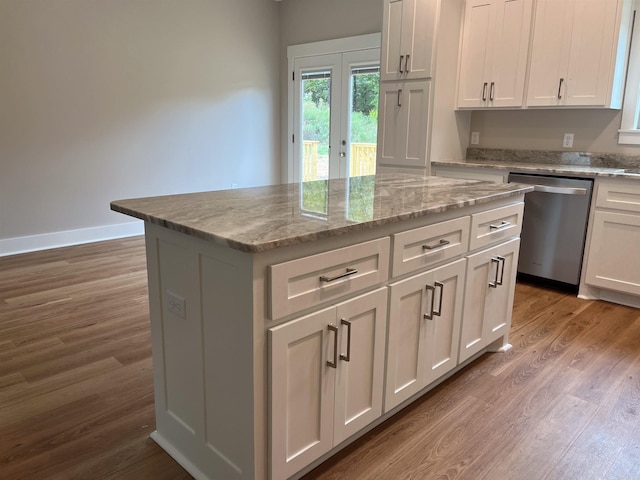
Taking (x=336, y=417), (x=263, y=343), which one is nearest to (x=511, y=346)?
(x=336, y=417)

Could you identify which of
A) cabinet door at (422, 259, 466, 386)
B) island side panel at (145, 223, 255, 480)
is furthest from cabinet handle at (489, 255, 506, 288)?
island side panel at (145, 223, 255, 480)

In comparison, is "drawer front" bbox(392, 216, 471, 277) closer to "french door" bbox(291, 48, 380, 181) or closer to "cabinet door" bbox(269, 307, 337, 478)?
"cabinet door" bbox(269, 307, 337, 478)

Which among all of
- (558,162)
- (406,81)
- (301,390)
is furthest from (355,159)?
(301,390)

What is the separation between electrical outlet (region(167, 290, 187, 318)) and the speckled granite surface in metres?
2.86

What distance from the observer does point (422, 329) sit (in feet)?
6.43

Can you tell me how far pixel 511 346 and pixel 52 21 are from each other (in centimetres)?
453

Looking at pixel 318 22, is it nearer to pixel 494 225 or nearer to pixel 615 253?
pixel 615 253

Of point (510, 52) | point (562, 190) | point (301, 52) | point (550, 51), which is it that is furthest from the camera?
point (301, 52)

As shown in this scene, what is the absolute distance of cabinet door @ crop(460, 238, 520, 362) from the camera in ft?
7.32

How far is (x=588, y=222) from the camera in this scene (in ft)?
11.0

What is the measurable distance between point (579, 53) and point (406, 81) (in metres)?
1.30

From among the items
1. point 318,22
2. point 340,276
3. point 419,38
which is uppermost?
point 318,22

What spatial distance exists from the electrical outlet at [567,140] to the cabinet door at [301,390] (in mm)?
3243

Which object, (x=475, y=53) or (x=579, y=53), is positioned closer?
(x=579, y=53)
